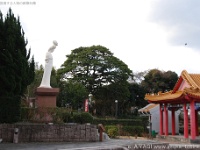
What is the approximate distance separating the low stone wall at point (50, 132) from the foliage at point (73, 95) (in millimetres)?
18223

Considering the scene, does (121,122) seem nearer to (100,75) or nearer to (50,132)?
(100,75)

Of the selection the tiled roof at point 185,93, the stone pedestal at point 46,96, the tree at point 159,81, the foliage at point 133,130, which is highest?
the tree at point 159,81

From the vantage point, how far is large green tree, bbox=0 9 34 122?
472 inches

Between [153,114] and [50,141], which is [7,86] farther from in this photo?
[153,114]

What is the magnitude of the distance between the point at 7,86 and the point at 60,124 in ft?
9.39

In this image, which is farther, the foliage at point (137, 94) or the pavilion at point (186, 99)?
the foliage at point (137, 94)

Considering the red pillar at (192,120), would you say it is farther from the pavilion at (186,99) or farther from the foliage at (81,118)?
the foliage at (81,118)

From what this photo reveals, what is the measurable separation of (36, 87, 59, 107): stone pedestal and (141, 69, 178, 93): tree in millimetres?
27306

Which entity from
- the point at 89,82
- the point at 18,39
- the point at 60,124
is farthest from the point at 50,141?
Answer: the point at 89,82

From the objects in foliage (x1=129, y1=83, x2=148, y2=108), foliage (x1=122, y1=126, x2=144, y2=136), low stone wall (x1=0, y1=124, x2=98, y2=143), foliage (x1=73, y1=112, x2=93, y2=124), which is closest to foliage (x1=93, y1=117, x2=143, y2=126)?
foliage (x1=122, y1=126, x2=144, y2=136)

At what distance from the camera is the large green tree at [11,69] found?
11977mm

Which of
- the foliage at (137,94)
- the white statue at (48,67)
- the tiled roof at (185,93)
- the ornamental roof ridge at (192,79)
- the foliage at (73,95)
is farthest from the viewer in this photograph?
the foliage at (137,94)

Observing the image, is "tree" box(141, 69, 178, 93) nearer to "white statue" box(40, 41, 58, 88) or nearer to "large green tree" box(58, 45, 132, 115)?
"large green tree" box(58, 45, 132, 115)

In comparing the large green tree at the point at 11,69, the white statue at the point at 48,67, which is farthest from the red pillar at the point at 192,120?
the large green tree at the point at 11,69
